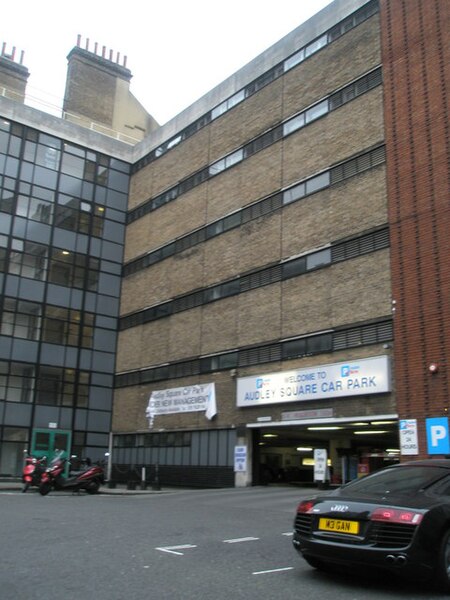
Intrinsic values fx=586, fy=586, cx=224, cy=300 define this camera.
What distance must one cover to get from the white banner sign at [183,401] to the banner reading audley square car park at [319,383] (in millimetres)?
2089

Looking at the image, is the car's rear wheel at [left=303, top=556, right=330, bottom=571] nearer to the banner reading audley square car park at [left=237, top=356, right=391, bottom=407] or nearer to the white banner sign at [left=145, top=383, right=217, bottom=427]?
the banner reading audley square car park at [left=237, top=356, right=391, bottom=407]

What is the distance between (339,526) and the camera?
18.9 ft

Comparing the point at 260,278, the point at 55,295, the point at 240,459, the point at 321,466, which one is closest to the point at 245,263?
the point at 260,278

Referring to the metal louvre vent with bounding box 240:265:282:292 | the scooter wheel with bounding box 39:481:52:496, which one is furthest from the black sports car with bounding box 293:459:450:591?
the metal louvre vent with bounding box 240:265:282:292

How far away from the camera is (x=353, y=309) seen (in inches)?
840

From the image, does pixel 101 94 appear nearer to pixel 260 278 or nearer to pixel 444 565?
pixel 260 278

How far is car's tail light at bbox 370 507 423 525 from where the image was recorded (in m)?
5.32

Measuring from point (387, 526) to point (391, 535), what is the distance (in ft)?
0.27

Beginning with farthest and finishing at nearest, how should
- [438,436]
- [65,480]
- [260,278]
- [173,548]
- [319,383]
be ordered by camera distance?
[260,278] < [319,383] < [65,480] < [438,436] < [173,548]

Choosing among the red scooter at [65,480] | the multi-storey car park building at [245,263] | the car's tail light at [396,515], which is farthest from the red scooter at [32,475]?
the car's tail light at [396,515]

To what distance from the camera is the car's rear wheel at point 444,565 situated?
532 centimetres

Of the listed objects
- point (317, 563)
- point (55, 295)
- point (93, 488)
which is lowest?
point (93, 488)

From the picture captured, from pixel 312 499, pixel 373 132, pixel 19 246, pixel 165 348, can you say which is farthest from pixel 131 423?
pixel 312 499

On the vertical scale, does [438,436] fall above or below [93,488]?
above
